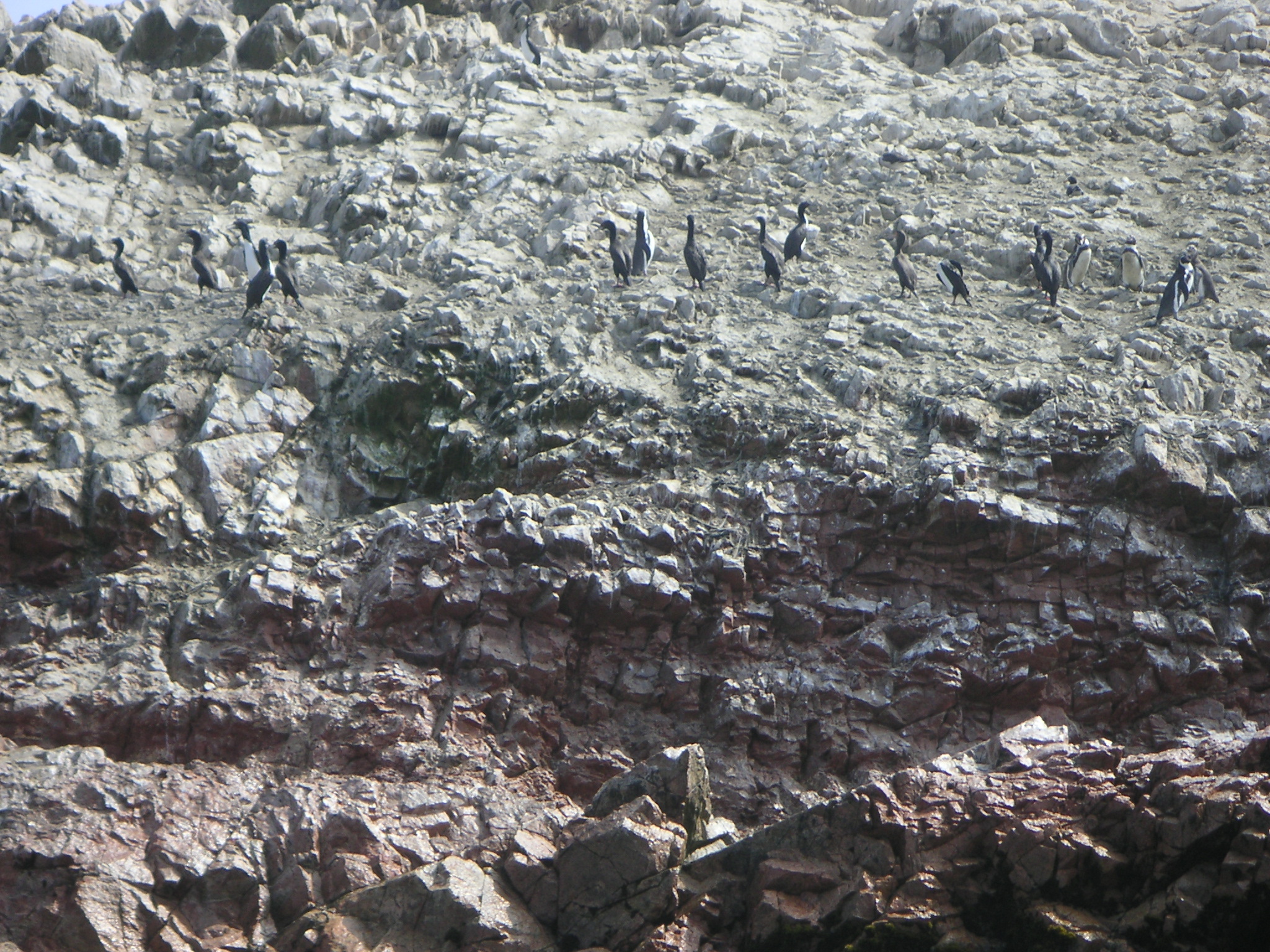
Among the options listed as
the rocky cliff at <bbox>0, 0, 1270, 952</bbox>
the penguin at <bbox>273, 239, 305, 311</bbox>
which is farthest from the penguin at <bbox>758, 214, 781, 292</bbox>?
the penguin at <bbox>273, 239, 305, 311</bbox>

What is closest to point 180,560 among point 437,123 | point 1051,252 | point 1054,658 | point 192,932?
point 192,932

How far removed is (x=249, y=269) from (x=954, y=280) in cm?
997

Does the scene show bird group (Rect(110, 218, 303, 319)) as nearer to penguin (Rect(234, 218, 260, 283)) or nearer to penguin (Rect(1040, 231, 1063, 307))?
penguin (Rect(234, 218, 260, 283))

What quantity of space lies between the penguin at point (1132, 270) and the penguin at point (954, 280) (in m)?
2.36

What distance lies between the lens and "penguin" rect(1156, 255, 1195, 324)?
1540cm

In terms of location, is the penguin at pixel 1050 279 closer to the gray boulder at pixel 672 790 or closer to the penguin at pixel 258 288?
the gray boulder at pixel 672 790

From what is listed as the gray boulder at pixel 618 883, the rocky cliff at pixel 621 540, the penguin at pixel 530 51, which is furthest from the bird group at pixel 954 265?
the gray boulder at pixel 618 883

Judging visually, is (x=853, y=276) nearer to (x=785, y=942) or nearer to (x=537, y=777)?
(x=537, y=777)

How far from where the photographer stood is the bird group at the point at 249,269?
50.5 feet

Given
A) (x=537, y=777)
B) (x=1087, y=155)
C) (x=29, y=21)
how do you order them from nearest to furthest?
1. (x=537, y=777)
2. (x=1087, y=155)
3. (x=29, y=21)

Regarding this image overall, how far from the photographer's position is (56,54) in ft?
69.7

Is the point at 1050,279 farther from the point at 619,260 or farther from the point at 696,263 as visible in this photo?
the point at 619,260

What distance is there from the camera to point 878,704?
12.1 metres

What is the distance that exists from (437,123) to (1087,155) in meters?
11.2
